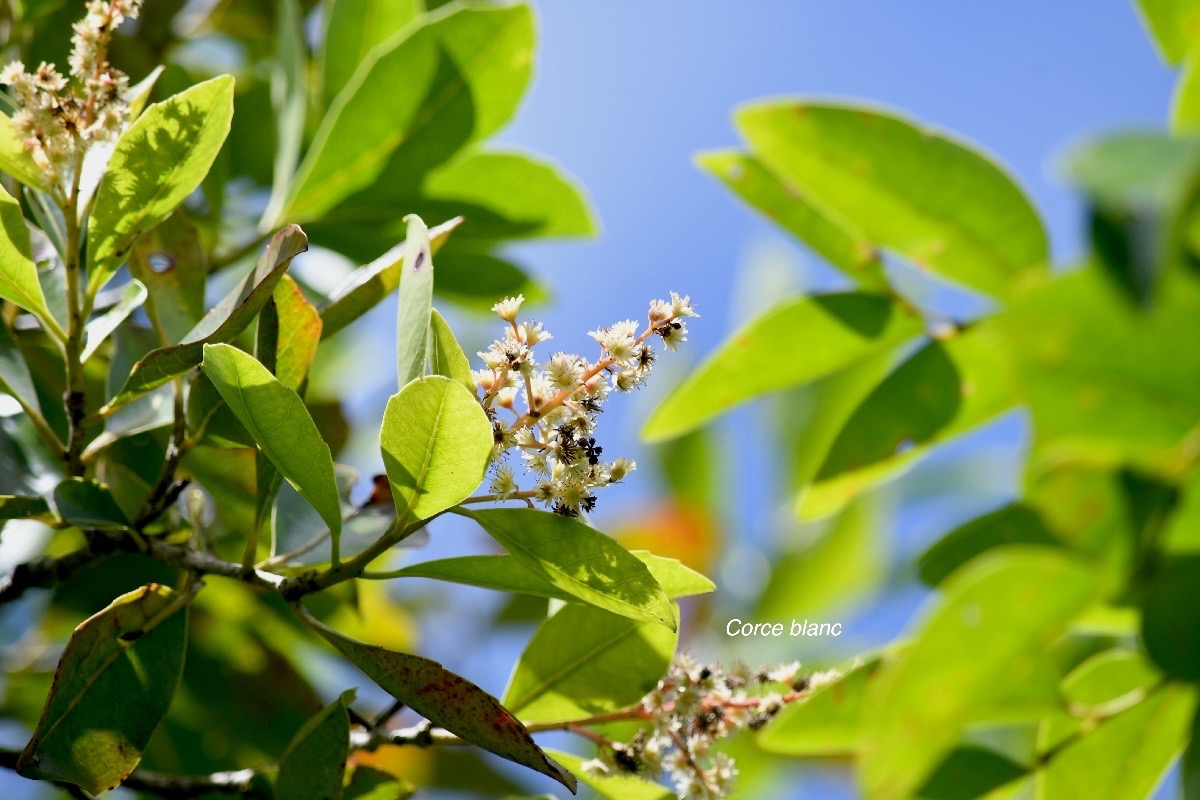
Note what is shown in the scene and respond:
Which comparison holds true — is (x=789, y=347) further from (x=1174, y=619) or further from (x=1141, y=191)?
(x=1141, y=191)

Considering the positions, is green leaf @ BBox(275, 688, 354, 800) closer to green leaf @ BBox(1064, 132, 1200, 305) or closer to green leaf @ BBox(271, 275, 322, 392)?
green leaf @ BBox(271, 275, 322, 392)

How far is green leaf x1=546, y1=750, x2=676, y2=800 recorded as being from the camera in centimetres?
122

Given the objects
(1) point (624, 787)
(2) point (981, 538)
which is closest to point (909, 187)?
(2) point (981, 538)

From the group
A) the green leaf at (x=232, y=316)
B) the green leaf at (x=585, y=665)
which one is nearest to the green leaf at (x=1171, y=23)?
the green leaf at (x=585, y=665)

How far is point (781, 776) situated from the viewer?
9.41 ft

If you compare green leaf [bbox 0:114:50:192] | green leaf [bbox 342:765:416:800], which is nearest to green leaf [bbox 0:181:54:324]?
green leaf [bbox 0:114:50:192]

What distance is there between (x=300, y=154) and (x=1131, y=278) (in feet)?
5.55

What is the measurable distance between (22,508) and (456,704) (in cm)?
56

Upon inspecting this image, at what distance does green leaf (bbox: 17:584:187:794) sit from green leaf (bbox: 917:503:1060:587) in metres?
0.85

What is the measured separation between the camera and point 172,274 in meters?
1.32

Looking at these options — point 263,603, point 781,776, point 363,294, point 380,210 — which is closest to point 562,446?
point 363,294

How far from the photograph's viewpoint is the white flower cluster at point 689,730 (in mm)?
1210

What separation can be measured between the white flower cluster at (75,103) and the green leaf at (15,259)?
53 mm

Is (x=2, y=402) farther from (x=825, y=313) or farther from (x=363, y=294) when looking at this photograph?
(x=825, y=313)
